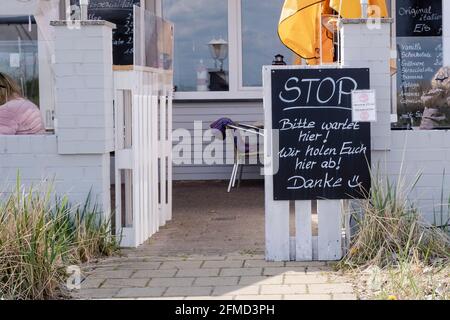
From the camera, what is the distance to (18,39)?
10586 millimetres

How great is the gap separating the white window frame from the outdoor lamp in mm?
88

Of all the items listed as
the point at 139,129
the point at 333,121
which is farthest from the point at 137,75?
the point at 333,121

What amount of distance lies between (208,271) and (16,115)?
2.39 meters

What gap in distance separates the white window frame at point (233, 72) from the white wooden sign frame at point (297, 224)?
15.5 feet

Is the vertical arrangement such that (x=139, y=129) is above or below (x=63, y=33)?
below

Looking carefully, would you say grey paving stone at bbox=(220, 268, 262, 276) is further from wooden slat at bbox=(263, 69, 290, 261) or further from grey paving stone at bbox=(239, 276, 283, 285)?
wooden slat at bbox=(263, 69, 290, 261)

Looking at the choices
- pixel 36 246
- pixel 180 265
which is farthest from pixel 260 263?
pixel 36 246

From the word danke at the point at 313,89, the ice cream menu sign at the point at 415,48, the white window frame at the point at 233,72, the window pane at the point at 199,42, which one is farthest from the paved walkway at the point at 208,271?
the ice cream menu sign at the point at 415,48

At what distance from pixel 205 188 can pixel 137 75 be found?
3677mm

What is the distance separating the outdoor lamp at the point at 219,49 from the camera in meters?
11.3

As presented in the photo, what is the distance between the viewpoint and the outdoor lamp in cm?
1132

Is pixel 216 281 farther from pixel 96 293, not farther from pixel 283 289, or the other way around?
pixel 96 293

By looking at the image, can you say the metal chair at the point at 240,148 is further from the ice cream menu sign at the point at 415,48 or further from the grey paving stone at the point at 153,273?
the grey paving stone at the point at 153,273
